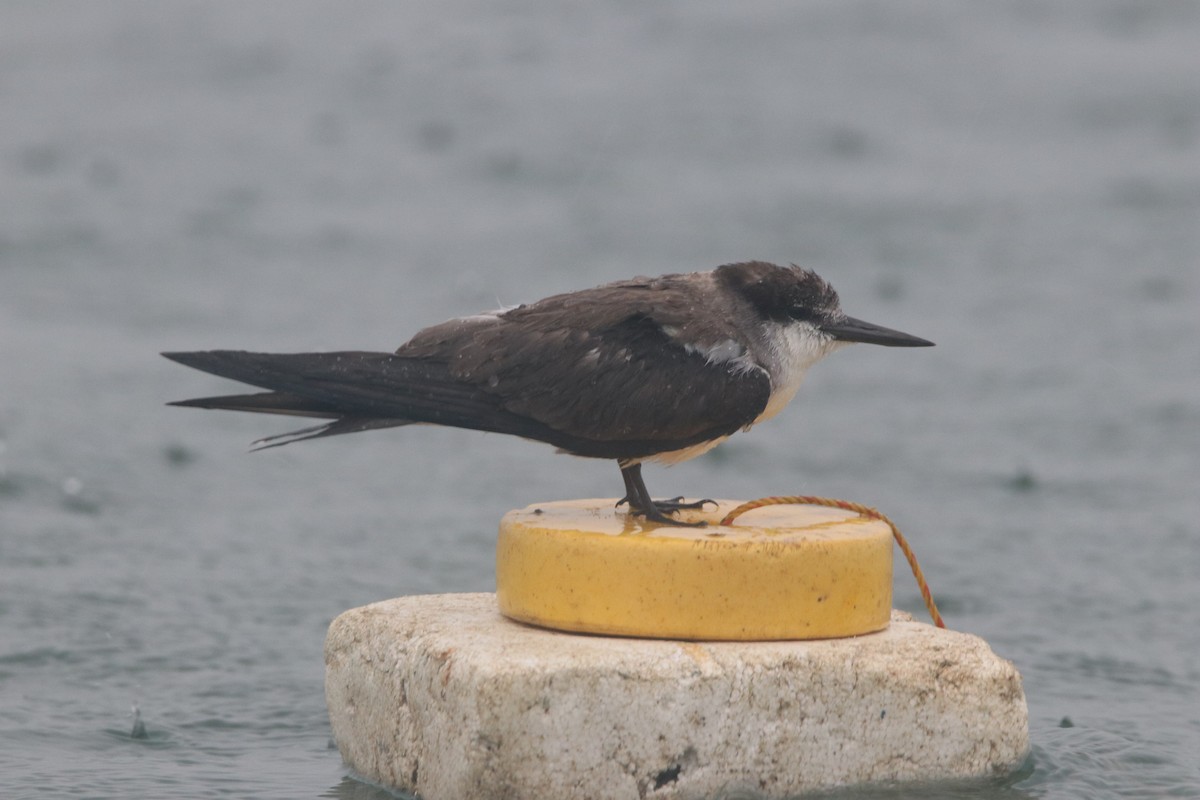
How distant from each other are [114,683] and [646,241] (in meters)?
6.99

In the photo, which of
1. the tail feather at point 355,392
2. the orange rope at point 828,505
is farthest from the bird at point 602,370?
the orange rope at point 828,505

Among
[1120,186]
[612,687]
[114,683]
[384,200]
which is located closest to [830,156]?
[1120,186]

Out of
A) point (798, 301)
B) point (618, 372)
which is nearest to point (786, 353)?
point (798, 301)

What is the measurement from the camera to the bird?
18.2 feet

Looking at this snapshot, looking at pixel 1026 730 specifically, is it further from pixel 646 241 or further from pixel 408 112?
pixel 408 112

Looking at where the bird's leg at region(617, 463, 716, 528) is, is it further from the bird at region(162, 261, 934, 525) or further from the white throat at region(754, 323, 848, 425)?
the white throat at region(754, 323, 848, 425)

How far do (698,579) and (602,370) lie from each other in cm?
72

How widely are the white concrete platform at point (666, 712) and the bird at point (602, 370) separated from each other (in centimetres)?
62

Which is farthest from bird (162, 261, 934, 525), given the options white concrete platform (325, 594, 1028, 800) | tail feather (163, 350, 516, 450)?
white concrete platform (325, 594, 1028, 800)

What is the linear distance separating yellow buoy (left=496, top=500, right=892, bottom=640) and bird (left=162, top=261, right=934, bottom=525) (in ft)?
1.05

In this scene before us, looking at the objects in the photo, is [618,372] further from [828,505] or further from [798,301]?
[828,505]

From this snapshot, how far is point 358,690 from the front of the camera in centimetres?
578

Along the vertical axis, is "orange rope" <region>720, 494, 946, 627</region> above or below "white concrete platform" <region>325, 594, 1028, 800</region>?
above

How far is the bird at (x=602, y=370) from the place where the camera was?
5.56 meters
